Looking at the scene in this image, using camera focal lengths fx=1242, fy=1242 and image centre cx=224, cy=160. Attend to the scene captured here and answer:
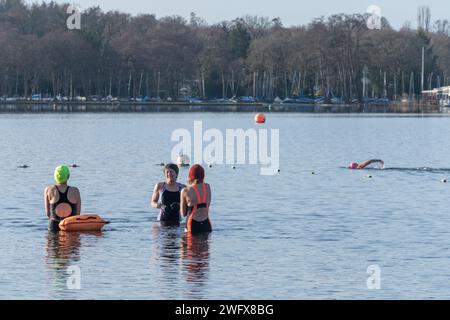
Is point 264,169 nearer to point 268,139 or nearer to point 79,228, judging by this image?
point 79,228

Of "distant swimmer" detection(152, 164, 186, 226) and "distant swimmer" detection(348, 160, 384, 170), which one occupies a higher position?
"distant swimmer" detection(152, 164, 186, 226)

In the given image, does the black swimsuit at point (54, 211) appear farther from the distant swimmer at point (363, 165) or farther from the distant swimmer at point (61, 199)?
the distant swimmer at point (363, 165)

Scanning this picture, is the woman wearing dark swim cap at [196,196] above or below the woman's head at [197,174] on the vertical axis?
below

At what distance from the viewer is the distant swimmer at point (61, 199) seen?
3192 centimetres

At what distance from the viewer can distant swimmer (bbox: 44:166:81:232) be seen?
3192cm

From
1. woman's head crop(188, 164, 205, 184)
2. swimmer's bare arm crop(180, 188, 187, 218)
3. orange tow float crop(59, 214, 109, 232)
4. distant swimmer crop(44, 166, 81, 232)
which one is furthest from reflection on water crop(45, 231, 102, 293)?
woman's head crop(188, 164, 205, 184)

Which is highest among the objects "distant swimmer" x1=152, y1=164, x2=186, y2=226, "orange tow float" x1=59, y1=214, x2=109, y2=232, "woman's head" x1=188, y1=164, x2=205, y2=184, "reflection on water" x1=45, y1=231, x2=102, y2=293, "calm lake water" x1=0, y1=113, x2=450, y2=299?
"woman's head" x1=188, y1=164, x2=205, y2=184

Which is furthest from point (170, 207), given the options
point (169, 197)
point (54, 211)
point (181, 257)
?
point (181, 257)

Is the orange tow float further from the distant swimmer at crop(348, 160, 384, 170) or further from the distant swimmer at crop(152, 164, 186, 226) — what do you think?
the distant swimmer at crop(348, 160, 384, 170)

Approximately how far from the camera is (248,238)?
1347 inches

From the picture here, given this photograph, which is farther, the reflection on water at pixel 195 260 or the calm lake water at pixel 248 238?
the reflection on water at pixel 195 260

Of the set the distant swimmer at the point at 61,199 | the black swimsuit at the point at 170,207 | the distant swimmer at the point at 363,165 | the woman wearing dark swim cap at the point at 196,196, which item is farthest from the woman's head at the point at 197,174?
the distant swimmer at the point at 363,165

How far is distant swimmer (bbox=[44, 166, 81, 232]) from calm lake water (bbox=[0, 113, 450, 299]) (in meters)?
0.56

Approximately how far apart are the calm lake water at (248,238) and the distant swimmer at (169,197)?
1.72 ft
